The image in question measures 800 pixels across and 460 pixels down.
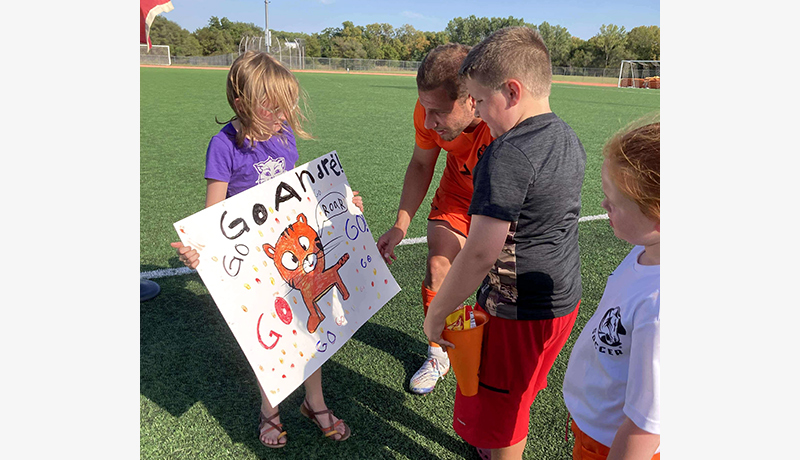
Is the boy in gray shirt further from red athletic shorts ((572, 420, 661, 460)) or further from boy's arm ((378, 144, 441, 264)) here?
boy's arm ((378, 144, 441, 264))

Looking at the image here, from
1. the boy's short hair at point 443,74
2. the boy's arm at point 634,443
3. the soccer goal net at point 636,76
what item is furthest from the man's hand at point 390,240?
the soccer goal net at point 636,76

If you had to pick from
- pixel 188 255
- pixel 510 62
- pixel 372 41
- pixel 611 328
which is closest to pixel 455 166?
pixel 510 62

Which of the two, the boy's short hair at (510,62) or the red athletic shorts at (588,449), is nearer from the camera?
the red athletic shorts at (588,449)

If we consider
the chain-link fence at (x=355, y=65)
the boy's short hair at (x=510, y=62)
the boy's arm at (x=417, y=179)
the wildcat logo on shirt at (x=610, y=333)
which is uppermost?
the chain-link fence at (x=355, y=65)

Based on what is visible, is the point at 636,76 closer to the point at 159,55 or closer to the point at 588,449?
the point at 588,449

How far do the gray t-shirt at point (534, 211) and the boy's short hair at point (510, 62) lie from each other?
0.13 m

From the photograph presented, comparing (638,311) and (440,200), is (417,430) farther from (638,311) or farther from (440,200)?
(638,311)

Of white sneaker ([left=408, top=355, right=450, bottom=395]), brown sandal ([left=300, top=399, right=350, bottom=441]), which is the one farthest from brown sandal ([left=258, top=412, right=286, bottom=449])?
white sneaker ([left=408, top=355, right=450, bottom=395])

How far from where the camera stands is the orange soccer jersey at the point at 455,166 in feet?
7.74

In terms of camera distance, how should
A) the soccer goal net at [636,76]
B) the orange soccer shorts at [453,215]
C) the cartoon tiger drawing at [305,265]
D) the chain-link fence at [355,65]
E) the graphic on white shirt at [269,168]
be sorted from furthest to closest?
the chain-link fence at [355,65] < the soccer goal net at [636,76] < the orange soccer shorts at [453,215] < the graphic on white shirt at [269,168] < the cartoon tiger drawing at [305,265]

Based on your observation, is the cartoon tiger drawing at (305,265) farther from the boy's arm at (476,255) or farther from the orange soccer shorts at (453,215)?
the orange soccer shorts at (453,215)

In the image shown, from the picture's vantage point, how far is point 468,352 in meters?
1.69

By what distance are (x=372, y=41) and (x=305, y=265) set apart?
6733 centimetres

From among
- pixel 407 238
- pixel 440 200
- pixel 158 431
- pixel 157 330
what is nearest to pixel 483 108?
pixel 440 200
